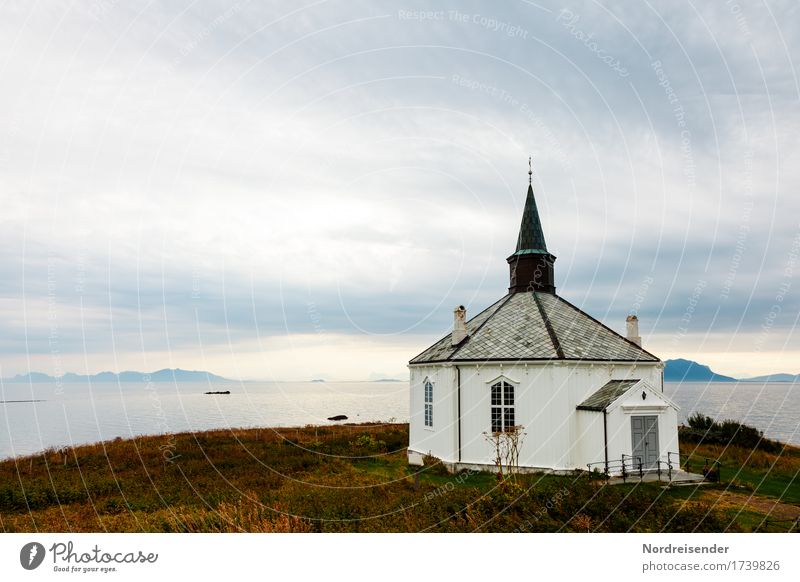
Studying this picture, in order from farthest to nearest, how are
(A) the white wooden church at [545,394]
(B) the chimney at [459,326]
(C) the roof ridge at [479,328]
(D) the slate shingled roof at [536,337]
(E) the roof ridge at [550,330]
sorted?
(B) the chimney at [459,326] < (C) the roof ridge at [479,328] < (D) the slate shingled roof at [536,337] < (E) the roof ridge at [550,330] < (A) the white wooden church at [545,394]

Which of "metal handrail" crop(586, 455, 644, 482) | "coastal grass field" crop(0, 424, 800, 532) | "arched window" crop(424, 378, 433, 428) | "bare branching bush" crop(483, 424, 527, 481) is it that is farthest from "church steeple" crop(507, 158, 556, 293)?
"coastal grass field" crop(0, 424, 800, 532)

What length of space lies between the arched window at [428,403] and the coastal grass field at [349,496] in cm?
229

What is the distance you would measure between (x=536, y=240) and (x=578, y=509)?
17730 millimetres

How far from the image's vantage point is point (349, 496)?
18.2m

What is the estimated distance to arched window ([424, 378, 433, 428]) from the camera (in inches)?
1065

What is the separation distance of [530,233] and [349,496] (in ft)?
A: 57.4

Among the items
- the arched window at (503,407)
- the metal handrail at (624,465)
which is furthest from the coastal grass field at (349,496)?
the arched window at (503,407)

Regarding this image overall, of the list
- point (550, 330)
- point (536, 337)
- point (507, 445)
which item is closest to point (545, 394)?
point (507, 445)

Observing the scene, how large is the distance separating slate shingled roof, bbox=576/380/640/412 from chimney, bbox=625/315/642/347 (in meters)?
4.89

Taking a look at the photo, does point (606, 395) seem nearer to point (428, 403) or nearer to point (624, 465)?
point (624, 465)

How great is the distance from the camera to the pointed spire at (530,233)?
29734 millimetres

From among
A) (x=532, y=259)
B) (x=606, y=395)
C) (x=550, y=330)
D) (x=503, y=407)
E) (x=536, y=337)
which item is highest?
(x=532, y=259)

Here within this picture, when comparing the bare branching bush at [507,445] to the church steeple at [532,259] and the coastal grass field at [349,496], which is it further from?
the church steeple at [532,259]

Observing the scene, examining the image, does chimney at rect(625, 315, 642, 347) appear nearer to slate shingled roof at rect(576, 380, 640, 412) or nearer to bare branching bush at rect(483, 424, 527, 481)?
slate shingled roof at rect(576, 380, 640, 412)
